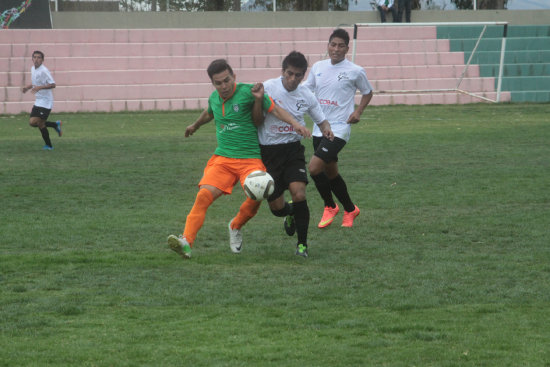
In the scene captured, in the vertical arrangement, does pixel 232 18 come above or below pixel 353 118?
below

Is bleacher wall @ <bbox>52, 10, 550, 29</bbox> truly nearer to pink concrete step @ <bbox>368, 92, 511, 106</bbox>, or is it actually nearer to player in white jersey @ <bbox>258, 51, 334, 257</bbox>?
pink concrete step @ <bbox>368, 92, 511, 106</bbox>

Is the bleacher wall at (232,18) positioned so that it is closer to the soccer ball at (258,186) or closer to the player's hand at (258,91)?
the player's hand at (258,91)

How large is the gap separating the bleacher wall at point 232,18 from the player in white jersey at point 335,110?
2231 cm

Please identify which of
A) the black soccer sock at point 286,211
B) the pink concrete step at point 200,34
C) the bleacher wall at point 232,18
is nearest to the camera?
the black soccer sock at point 286,211

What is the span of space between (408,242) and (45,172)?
6794 mm

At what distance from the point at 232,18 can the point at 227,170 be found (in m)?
24.5

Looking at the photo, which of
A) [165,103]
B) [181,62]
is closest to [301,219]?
[165,103]

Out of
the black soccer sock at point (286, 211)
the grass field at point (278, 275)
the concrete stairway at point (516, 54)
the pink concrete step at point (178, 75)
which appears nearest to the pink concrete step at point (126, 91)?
the pink concrete step at point (178, 75)

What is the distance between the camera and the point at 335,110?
852cm

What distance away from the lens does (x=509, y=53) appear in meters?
29.6

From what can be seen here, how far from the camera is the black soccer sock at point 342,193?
27.7 ft

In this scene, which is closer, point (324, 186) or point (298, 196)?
point (298, 196)

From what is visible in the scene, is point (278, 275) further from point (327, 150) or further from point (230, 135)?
point (327, 150)

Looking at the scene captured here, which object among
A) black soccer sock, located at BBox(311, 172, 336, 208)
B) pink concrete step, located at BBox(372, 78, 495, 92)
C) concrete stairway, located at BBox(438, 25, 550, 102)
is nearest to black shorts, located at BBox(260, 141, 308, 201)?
black soccer sock, located at BBox(311, 172, 336, 208)
